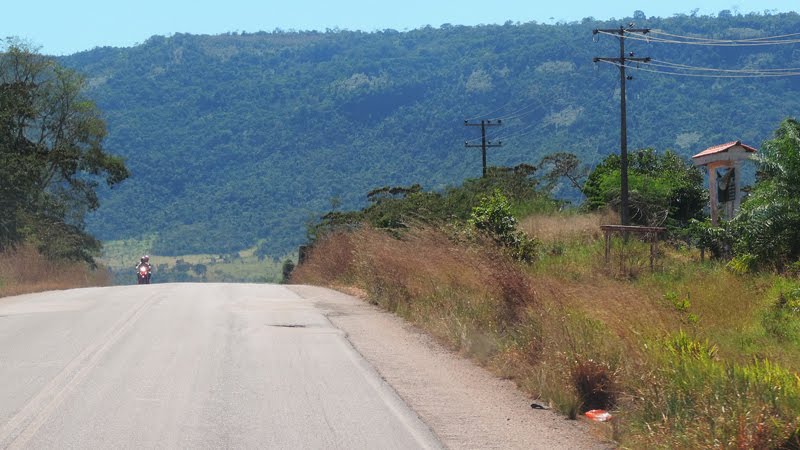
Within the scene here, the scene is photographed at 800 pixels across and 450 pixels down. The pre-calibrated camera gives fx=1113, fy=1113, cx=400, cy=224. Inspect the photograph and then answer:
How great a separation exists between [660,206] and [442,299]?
29059mm

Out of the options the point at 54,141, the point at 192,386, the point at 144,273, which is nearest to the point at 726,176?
the point at 192,386

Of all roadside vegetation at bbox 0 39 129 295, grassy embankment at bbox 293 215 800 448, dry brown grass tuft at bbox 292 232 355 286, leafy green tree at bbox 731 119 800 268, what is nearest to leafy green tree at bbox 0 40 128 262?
roadside vegetation at bbox 0 39 129 295

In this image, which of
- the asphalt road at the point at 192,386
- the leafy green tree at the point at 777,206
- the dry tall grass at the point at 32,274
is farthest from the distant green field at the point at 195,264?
the asphalt road at the point at 192,386

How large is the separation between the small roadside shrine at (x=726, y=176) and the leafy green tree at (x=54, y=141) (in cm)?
2803

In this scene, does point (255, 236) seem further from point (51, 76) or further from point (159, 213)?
point (51, 76)

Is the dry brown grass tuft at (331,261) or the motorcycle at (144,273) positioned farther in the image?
the motorcycle at (144,273)

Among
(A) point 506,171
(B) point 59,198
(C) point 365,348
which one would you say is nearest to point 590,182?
(A) point 506,171

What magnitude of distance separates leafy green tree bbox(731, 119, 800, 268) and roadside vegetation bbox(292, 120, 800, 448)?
3cm

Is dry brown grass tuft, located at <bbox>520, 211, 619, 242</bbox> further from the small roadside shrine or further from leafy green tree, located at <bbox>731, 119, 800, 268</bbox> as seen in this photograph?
leafy green tree, located at <bbox>731, 119, 800, 268</bbox>

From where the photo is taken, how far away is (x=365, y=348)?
16328 millimetres

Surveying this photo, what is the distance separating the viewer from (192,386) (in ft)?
40.3

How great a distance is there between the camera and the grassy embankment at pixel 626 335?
888cm

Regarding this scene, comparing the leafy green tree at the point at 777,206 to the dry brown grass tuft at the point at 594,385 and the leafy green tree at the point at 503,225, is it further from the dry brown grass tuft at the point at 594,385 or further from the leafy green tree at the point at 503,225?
the dry brown grass tuft at the point at 594,385

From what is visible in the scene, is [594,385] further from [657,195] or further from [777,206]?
[657,195]
